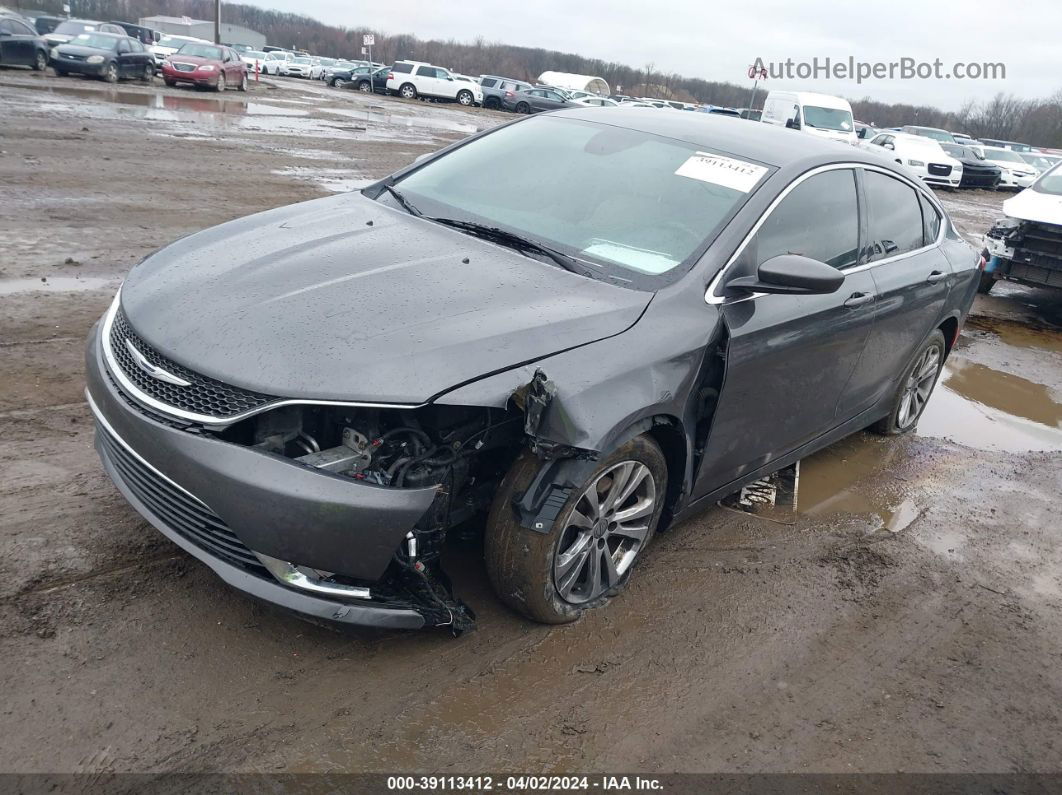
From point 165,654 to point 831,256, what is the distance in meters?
3.29

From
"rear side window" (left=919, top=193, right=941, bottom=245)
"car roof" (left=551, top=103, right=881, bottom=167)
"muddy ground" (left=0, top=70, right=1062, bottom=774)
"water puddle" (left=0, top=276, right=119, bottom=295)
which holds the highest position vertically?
"car roof" (left=551, top=103, right=881, bottom=167)

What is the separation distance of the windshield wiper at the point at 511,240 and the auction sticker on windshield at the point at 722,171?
0.78m

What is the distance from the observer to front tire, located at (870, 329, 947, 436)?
5.24 metres

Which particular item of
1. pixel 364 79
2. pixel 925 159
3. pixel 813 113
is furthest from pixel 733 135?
pixel 364 79

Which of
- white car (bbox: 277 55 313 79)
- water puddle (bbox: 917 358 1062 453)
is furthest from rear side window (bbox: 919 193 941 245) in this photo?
white car (bbox: 277 55 313 79)

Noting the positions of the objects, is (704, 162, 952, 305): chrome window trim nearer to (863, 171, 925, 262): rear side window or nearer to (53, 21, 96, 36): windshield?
(863, 171, 925, 262): rear side window

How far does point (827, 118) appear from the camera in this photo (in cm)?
2503

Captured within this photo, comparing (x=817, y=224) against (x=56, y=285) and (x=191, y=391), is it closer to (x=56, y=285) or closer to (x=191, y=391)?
(x=191, y=391)

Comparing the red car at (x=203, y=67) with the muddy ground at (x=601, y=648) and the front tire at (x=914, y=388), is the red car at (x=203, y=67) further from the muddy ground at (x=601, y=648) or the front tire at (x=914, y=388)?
the front tire at (x=914, y=388)

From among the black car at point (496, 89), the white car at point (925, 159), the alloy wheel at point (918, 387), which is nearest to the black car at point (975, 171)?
the white car at point (925, 159)

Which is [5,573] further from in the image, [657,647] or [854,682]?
[854,682]

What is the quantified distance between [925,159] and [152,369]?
27.4m

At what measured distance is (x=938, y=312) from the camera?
5109 millimetres

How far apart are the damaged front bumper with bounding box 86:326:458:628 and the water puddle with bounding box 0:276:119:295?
3.89m
